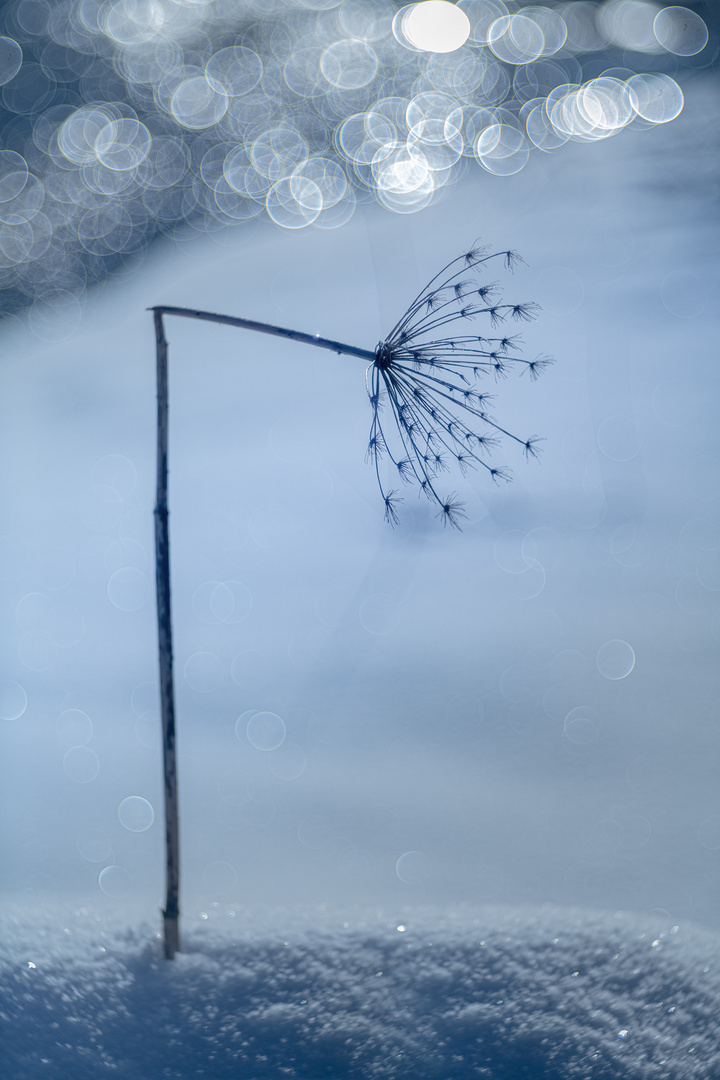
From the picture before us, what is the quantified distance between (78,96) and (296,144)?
263 millimetres

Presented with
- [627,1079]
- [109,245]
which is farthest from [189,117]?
[627,1079]

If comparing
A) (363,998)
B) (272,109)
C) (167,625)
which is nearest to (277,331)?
(167,625)

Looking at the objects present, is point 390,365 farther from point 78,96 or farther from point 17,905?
point 17,905

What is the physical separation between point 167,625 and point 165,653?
28 mm

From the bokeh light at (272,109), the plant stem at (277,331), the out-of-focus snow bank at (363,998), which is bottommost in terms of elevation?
the out-of-focus snow bank at (363,998)

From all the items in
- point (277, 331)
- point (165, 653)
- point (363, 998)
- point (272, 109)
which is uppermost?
point (272, 109)

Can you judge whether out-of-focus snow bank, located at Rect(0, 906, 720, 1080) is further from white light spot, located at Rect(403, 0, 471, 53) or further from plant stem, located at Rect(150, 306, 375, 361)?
white light spot, located at Rect(403, 0, 471, 53)

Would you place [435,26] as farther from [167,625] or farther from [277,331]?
[167,625]

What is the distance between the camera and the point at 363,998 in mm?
616

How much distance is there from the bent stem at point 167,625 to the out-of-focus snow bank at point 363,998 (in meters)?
0.07

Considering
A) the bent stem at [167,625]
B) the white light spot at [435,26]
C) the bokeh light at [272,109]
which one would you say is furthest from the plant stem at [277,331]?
the white light spot at [435,26]

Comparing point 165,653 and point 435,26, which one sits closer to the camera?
point 165,653

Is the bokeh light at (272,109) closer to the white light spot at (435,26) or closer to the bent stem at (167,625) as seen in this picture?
the white light spot at (435,26)

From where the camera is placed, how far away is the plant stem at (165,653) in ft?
2.07
